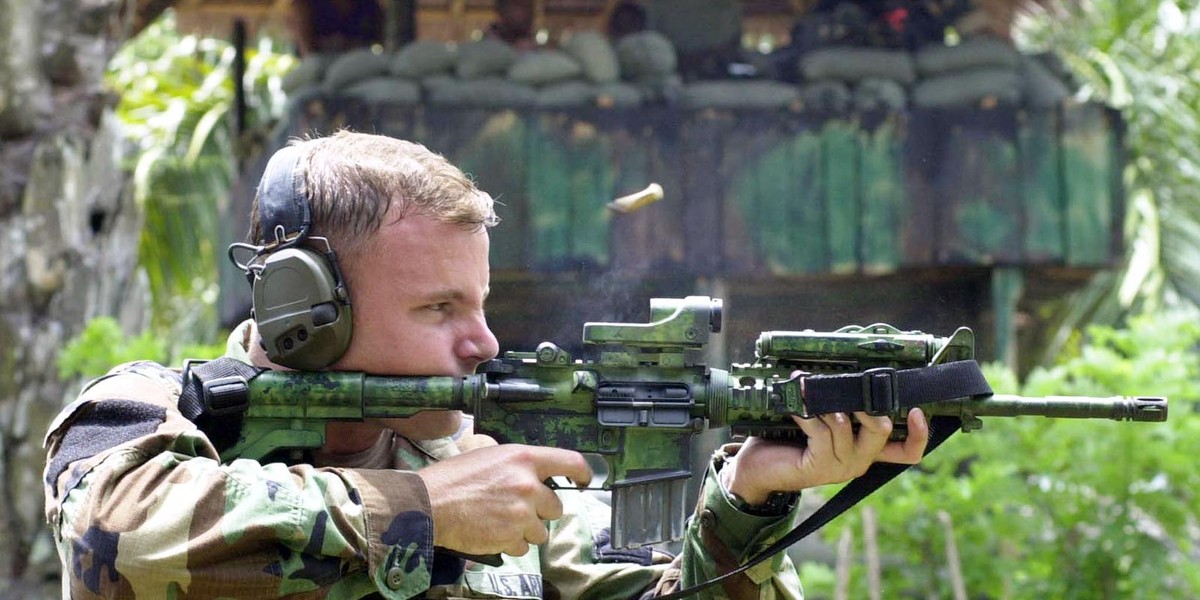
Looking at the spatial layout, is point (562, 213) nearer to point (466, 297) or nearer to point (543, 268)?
point (543, 268)

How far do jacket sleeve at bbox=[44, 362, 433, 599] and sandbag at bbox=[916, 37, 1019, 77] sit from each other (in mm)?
8209

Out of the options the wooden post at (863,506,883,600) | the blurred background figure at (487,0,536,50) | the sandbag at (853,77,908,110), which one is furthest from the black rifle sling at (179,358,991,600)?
the blurred background figure at (487,0,536,50)

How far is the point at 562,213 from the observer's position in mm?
10398

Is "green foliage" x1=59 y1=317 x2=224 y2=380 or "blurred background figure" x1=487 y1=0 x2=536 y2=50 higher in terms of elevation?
"blurred background figure" x1=487 y1=0 x2=536 y2=50

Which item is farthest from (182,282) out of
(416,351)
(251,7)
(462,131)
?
(416,351)

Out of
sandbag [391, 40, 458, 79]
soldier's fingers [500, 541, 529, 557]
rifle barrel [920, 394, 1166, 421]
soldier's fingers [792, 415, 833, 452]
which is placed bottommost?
soldier's fingers [500, 541, 529, 557]

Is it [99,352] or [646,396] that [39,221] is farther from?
[646,396]

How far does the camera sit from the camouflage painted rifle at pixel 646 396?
328 centimetres

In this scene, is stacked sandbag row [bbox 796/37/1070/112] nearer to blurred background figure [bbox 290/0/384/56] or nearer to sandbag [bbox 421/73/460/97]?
sandbag [bbox 421/73/460/97]

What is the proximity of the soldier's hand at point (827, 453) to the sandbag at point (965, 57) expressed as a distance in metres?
7.70

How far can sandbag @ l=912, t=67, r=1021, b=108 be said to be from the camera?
10.6m

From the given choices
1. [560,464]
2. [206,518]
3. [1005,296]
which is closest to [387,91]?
[1005,296]

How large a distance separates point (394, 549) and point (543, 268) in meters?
6.95

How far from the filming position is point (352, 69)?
10344 millimetres
